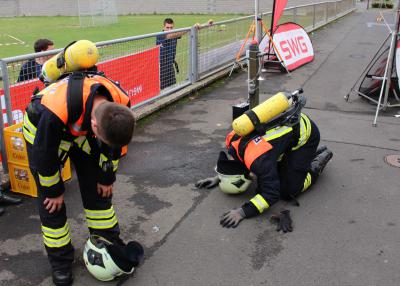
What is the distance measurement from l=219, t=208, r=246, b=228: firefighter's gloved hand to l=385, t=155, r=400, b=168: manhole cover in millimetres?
2263

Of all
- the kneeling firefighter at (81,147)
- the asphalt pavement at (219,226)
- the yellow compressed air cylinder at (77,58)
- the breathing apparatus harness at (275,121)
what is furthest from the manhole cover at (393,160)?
the yellow compressed air cylinder at (77,58)

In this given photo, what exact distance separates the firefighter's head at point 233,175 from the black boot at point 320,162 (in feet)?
2.50

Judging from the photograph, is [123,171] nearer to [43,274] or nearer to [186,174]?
[186,174]

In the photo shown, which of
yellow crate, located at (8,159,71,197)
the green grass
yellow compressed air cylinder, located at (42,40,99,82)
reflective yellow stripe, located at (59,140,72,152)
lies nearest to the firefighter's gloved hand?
reflective yellow stripe, located at (59,140,72,152)

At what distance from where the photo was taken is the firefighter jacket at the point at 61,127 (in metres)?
2.54

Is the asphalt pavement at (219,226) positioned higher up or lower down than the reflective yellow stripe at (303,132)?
lower down

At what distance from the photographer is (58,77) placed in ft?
9.96

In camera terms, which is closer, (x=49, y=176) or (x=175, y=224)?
(x=49, y=176)

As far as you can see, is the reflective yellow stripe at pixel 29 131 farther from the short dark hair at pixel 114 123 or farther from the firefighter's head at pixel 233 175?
the firefighter's head at pixel 233 175

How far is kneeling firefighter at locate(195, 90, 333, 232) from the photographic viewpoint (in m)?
3.79

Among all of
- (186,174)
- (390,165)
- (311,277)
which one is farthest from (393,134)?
(311,277)

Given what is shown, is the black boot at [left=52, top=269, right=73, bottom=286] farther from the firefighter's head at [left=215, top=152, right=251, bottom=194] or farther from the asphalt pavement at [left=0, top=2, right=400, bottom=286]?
the firefighter's head at [left=215, top=152, right=251, bottom=194]

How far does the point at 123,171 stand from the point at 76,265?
5.90ft

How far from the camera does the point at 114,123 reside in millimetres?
2348
